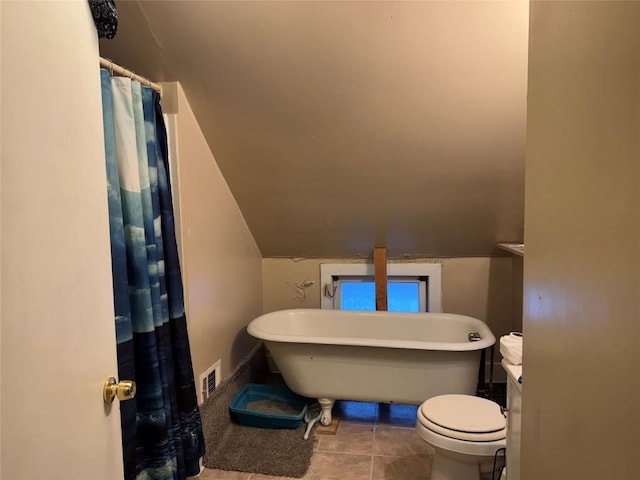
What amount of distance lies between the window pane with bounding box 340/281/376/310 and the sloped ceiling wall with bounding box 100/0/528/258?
1.86 feet

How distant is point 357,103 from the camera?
2.11m

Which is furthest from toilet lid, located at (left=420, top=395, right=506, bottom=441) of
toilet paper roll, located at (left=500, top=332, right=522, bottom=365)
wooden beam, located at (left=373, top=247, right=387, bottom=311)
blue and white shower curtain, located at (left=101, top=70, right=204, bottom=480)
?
wooden beam, located at (left=373, top=247, right=387, bottom=311)

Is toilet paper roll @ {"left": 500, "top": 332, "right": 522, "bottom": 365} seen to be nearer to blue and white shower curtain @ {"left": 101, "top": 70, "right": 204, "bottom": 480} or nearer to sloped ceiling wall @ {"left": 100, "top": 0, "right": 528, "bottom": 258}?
sloped ceiling wall @ {"left": 100, "top": 0, "right": 528, "bottom": 258}

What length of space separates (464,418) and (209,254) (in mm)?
1493

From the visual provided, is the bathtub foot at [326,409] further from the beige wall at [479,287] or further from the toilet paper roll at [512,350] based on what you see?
the toilet paper roll at [512,350]

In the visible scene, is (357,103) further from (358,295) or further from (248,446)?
(248,446)

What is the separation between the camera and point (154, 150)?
70.7 inches

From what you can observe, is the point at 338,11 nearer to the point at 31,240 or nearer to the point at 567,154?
the point at 567,154

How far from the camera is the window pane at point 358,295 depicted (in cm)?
344

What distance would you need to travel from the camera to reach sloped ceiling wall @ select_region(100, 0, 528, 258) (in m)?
1.77

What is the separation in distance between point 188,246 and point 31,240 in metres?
1.46

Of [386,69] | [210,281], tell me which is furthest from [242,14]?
[210,281]

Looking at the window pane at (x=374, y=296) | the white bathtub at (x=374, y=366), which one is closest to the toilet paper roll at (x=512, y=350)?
the white bathtub at (x=374, y=366)

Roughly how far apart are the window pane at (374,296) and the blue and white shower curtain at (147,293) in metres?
1.69
